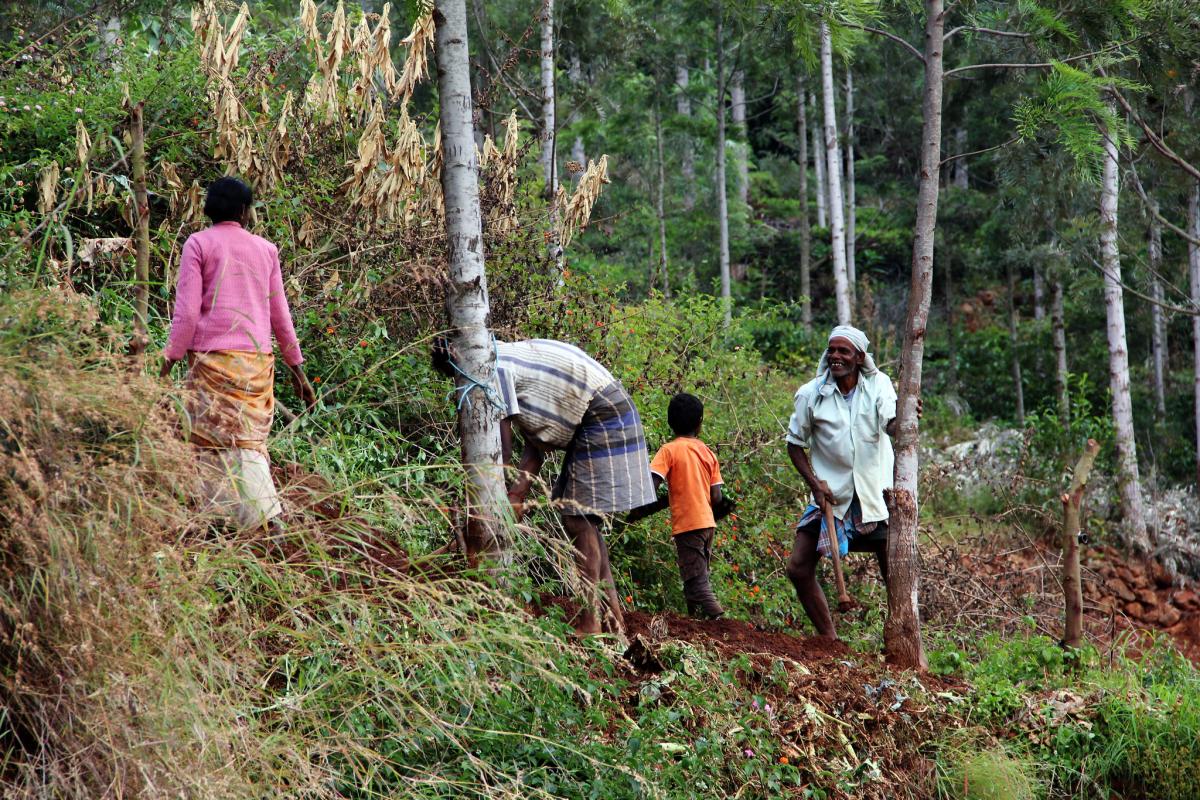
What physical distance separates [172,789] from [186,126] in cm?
593

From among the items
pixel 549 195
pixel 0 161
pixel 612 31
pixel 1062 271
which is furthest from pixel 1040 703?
pixel 612 31

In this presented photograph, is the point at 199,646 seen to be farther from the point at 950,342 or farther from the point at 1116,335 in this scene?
the point at 950,342

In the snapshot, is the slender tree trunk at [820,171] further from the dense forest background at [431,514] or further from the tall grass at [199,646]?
the tall grass at [199,646]

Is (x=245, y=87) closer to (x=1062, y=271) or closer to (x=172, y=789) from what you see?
(x=172, y=789)

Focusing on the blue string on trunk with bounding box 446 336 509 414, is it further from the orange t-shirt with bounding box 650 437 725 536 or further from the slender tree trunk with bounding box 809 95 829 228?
the slender tree trunk with bounding box 809 95 829 228

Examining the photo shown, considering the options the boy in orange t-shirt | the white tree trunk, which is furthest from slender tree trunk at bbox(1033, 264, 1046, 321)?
the boy in orange t-shirt

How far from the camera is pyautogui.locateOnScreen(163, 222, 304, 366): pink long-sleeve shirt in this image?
4629 millimetres

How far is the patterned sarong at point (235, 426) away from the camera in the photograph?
4.39 m

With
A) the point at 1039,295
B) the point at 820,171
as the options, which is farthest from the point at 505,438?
the point at 1039,295

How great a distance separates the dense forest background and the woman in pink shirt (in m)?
0.23

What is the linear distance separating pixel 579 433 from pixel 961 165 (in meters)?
24.6

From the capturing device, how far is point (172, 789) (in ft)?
11.2

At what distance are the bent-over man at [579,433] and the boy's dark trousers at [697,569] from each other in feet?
3.65

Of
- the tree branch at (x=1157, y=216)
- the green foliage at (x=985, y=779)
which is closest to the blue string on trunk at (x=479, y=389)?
the green foliage at (x=985, y=779)
